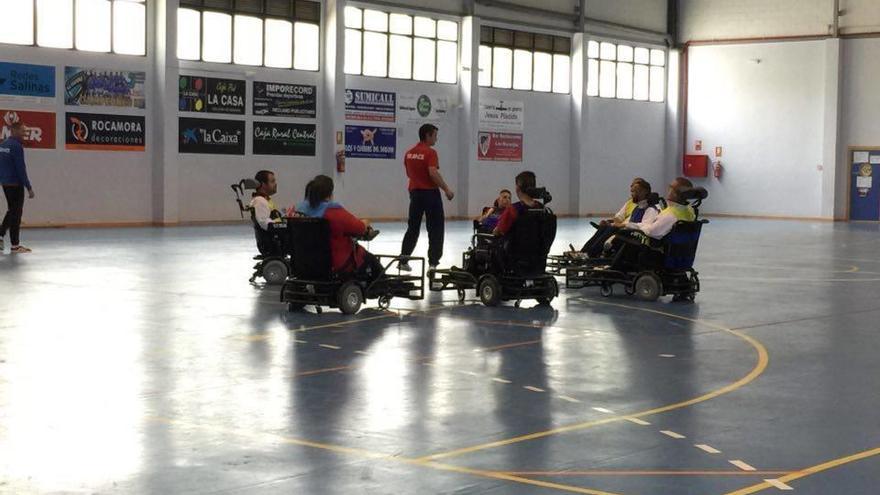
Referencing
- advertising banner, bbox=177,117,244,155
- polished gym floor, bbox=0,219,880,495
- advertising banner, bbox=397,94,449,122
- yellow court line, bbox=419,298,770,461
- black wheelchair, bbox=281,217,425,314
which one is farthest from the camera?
advertising banner, bbox=397,94,449,122

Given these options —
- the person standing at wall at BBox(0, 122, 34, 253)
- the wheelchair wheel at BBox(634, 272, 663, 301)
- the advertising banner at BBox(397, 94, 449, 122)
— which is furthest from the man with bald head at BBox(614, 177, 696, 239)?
the advertising banner at BBox(397, 94, 449, 122)

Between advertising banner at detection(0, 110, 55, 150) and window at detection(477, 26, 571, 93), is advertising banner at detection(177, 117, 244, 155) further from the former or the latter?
window at detection(477, 26, 571, 93)

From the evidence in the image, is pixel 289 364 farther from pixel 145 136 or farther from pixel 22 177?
pixel 145 136

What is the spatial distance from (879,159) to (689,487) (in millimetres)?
34709

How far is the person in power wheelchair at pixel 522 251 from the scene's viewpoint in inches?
470

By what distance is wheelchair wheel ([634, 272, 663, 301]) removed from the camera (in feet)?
41.9

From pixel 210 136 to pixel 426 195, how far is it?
1446 centimetres

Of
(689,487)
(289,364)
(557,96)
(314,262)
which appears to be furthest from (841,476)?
(557,96)

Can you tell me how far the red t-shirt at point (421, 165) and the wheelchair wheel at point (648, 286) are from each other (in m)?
3.37

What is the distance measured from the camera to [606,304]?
12484mm

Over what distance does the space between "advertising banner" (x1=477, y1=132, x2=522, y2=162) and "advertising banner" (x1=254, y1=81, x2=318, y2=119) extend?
20.5ft

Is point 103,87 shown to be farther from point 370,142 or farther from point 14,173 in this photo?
point 14,173

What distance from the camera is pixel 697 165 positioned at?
40.8 m

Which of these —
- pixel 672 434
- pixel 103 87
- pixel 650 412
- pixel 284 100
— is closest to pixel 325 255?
pixel 650 412
